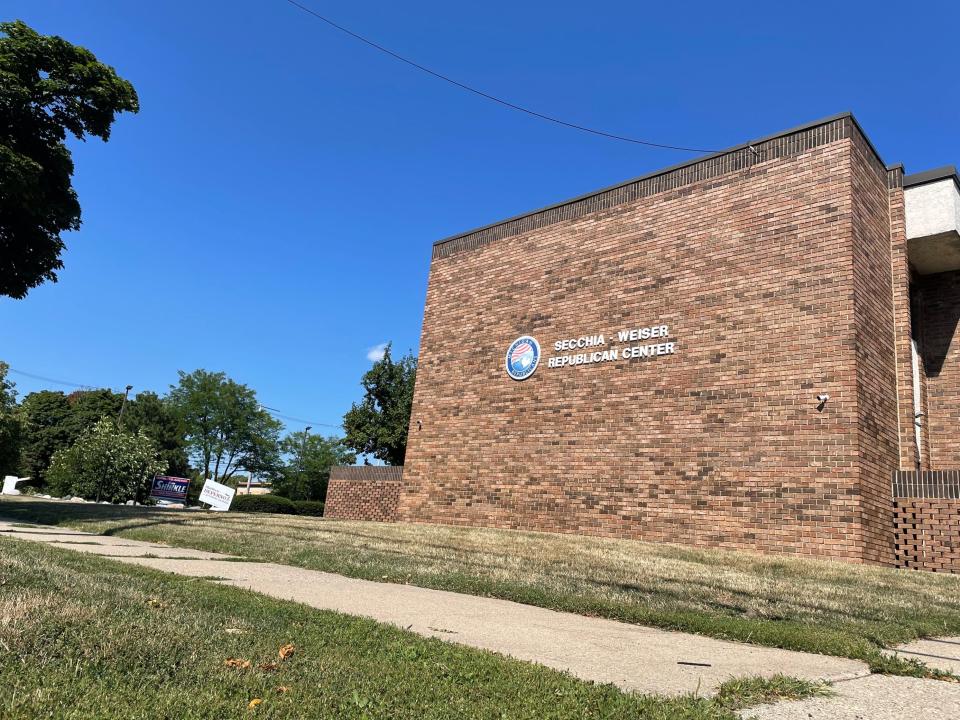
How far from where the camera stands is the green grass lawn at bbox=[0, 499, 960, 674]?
19.5ft

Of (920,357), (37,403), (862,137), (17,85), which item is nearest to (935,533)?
(920,357)

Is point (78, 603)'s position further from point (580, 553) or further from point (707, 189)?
A: point (707, 189)

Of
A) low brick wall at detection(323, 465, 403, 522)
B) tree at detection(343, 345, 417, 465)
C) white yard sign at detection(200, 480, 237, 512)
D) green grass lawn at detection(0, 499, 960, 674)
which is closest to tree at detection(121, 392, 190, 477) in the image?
tree at detection(343, 345, 417, 465)

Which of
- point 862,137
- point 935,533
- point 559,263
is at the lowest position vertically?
point 935,533

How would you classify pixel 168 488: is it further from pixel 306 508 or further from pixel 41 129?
pixel 41 129

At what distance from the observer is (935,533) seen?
12953 millimetres

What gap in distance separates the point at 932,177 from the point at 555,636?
14965 millimetres

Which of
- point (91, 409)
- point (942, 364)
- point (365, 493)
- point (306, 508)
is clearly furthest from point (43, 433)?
point (942, 364)

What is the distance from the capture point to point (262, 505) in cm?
3497

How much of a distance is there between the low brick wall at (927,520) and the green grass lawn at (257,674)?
440 inches

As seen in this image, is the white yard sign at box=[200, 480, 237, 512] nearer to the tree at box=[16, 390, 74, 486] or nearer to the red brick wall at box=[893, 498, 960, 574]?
the red brick wall at box=[893, 498, 960, 574]

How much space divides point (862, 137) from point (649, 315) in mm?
5789

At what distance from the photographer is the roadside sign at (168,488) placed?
35.9m

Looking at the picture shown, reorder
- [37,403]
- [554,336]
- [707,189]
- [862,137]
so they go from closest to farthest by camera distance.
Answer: [862,137] < [707,189] < [554,336] < [37,403]
